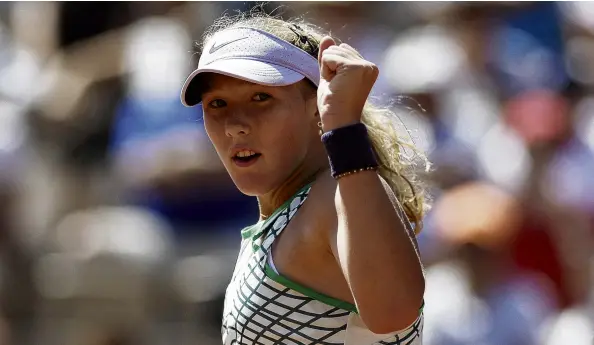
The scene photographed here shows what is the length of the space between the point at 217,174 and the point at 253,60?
350 cm

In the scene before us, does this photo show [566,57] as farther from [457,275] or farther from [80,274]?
[80,274]

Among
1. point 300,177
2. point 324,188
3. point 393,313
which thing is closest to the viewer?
point 393,313

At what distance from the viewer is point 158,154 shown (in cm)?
554

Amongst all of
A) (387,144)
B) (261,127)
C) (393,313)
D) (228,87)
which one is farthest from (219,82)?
(393,313)

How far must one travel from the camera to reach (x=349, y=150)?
5.29 ft

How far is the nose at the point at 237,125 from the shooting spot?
1.99m

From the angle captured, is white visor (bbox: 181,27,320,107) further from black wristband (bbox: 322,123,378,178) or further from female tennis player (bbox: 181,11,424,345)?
Result: black wristband (bbox: 322,123,378,178)

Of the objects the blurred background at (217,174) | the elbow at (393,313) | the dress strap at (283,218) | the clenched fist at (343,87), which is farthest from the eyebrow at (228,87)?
the blurred background at (217,174)

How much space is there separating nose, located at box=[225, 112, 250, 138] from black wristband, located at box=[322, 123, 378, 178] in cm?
37

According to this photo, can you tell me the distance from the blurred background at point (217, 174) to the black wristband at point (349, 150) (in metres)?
3.20

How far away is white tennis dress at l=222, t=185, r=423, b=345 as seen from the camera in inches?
71.1

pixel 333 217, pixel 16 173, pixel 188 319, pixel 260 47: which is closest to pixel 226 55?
pixel 260 47

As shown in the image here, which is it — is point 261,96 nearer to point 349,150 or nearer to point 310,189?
point 310,189

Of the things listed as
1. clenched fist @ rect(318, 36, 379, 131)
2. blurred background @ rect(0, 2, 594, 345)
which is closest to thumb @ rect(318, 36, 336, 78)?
→ clenched fist @ rect(318, 36, 379, 131)
